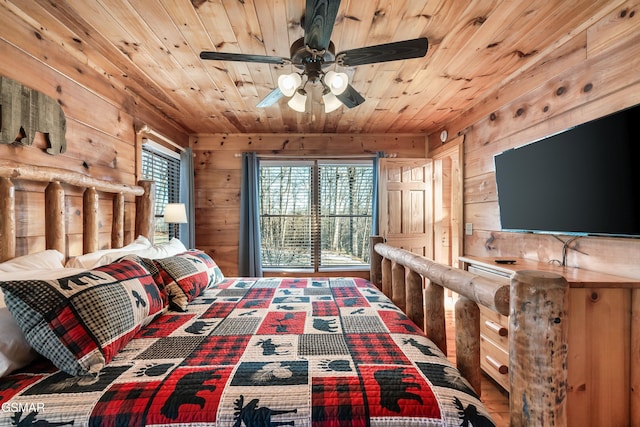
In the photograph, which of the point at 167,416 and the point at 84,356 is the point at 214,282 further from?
the point at 167,416

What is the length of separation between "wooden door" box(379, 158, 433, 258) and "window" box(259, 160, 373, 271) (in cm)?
41

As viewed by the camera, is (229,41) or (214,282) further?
(214,282)

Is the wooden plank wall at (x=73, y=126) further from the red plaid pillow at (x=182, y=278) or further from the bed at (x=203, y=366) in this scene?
the red plaid pillow at (x=182, y=278)

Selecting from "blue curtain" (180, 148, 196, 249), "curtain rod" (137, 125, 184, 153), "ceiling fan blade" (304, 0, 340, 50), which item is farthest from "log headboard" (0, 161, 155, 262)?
"ceiling fan blade" (304, 0, 340, 50)

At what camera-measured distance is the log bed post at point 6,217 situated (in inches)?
55.5

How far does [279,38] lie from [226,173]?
8.22 feet

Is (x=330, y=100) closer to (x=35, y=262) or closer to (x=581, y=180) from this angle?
(x=581, y=180)

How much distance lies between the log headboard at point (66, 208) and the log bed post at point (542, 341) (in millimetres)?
2232

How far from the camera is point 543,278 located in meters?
0.73

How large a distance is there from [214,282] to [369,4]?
6.96 ft

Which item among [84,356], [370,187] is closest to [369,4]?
[84,356]

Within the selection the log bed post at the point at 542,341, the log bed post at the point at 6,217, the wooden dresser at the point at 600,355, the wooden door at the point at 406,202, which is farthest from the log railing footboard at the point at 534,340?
the wooden door at the point at 406,202

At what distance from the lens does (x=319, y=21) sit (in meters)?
1.24

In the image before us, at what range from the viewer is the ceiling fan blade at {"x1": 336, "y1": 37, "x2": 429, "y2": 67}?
4.61 feet
